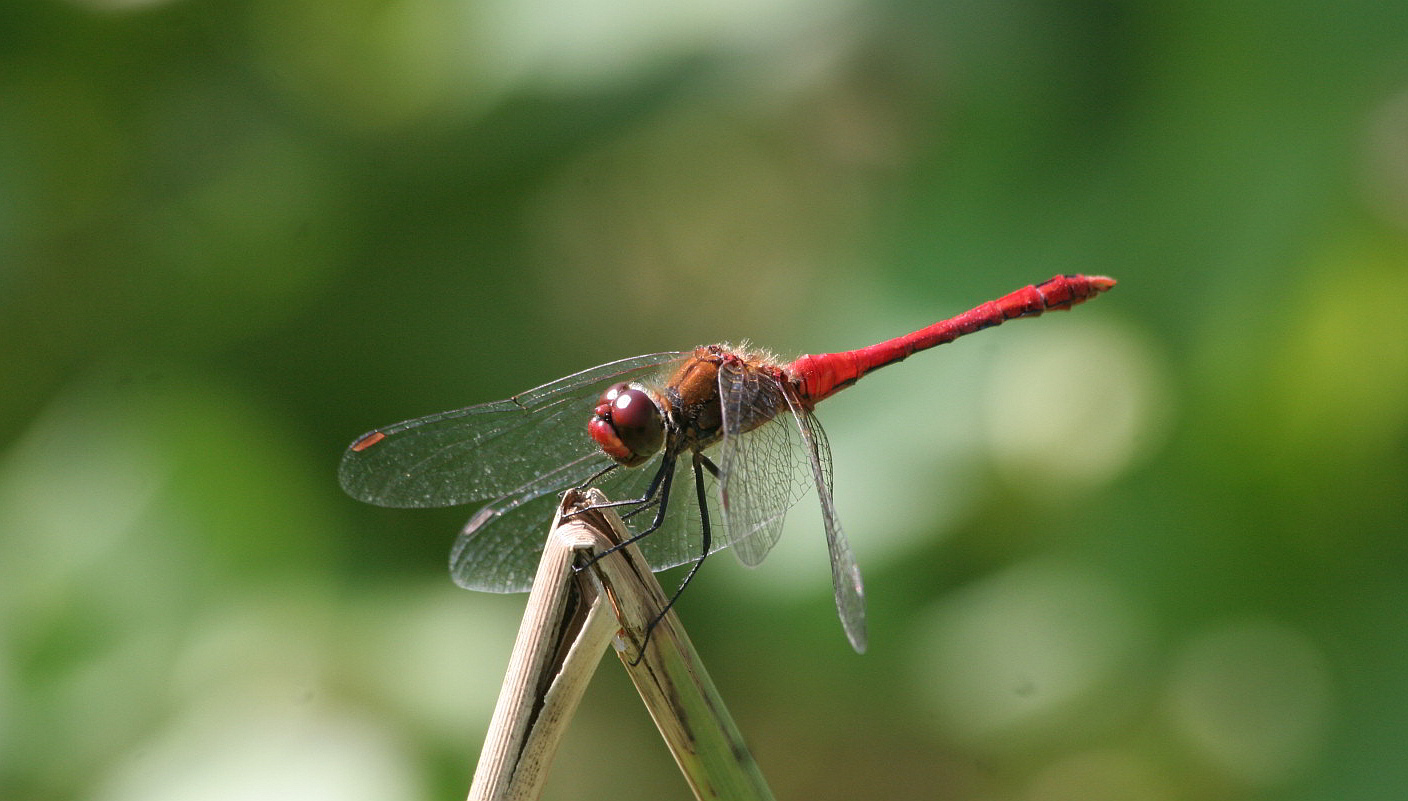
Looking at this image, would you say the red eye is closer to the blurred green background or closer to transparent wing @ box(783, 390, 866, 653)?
transparent wing @ box(783, 390, 866, 653)

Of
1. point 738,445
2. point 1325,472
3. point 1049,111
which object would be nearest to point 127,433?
point 738,445

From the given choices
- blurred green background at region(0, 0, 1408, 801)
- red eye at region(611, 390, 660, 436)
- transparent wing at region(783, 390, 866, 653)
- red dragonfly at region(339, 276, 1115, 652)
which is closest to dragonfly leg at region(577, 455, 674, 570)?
red dragonfly at region(339, 276, 1115, 652)

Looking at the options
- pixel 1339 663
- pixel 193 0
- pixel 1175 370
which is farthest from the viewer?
pixel 193 0

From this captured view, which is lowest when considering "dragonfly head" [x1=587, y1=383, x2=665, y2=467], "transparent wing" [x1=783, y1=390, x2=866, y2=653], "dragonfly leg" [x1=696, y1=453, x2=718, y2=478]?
"transparent wing" [x1=783, y1=390, x2=866, y2=653]

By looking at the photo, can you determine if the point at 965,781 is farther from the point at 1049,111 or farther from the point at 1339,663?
the point at 1049,111

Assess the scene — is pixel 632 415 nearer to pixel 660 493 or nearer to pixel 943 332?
pixel 660 493

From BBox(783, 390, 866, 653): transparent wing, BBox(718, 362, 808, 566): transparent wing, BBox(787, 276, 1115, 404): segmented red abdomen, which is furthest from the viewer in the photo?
BBox(787, 276, 1115, 404): segmented red abdomen

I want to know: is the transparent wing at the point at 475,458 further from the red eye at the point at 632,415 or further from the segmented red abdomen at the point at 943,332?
the segmented red abdomen at the point at 943,332

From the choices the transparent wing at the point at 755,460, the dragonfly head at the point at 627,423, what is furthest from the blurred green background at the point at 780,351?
the dragonfly head at the point at 627,423
